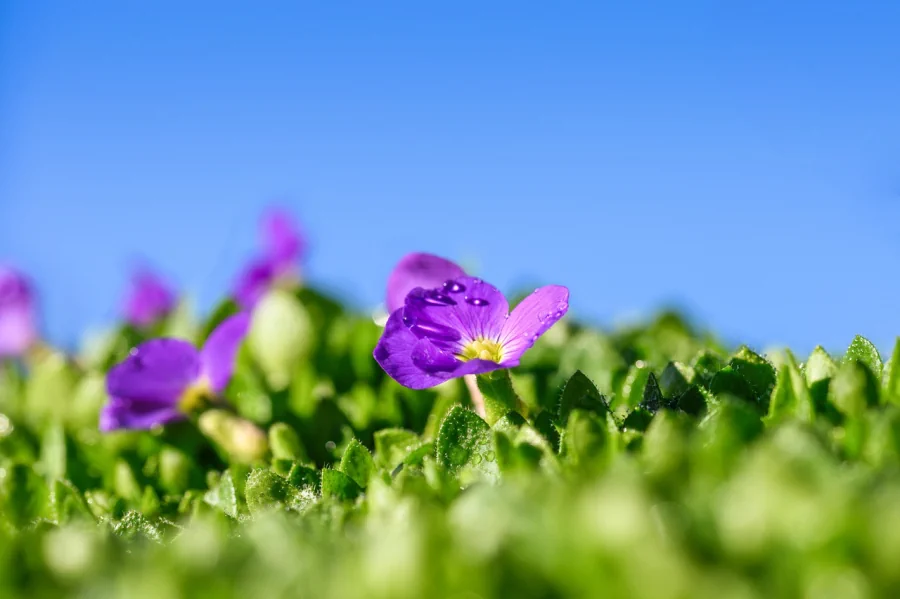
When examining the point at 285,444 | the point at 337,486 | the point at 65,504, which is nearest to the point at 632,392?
the point at 337,486

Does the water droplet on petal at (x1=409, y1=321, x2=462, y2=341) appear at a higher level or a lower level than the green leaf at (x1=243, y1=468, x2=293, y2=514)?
higher

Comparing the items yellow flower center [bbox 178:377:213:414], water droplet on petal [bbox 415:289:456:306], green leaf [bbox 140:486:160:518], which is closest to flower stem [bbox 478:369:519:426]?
water droplet on petal [bbox 415:289:456:306]

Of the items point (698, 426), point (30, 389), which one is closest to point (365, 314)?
point (30, 389)

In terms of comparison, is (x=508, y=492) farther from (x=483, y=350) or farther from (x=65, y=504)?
(x=65, y=504)

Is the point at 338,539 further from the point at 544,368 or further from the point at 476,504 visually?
the point at 544,368

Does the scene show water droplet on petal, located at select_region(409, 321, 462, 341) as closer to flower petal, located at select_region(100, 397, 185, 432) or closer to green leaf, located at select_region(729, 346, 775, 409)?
green leaf, located at select_region(729, 346, 775, 409)
